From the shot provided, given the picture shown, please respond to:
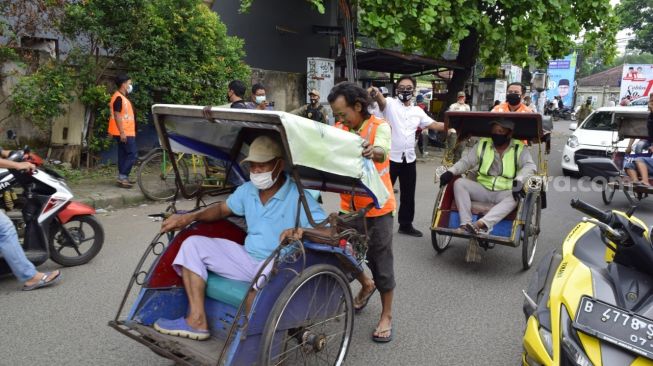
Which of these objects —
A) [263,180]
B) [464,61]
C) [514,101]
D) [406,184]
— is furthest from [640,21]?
[263,180]

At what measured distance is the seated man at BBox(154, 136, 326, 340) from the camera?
289cm

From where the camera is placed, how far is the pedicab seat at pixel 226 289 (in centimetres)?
289

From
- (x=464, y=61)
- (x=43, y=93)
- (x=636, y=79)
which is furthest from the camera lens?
(x=636, y=79)

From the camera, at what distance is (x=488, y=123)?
5590 mm

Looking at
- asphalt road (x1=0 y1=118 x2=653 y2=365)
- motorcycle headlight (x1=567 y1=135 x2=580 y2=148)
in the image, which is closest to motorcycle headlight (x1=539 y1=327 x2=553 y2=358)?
asphalt road (x1=0 y1=118 x2=653 y2=365)

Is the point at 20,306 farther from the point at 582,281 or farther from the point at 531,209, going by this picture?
the point at 531,209

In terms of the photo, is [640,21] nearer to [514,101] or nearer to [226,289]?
[514,101]

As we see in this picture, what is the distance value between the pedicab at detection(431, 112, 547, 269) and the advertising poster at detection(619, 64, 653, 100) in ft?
77.5

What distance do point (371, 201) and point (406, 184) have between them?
265 centimetres

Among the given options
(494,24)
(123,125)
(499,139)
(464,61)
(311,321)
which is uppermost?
(494,24)

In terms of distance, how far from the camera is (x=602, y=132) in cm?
1062

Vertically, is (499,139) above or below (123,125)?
above

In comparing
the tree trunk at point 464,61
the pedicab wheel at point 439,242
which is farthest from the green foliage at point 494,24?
the pedicab wheel at point 439,242

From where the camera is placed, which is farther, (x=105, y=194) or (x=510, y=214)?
(x=105, y=194)
